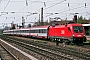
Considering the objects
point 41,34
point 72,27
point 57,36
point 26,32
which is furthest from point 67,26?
point 26,32

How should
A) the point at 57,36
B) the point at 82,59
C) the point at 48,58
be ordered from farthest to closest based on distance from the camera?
1. the point at 57,36
2. the point at 48,58
3. the point at 82,59

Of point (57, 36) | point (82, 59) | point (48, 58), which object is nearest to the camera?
point (82, 59)

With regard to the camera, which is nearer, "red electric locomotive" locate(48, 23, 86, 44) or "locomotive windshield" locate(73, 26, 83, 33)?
"red electric locomotive" locate(48, 23, 86, 44)

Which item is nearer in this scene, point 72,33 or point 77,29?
point 72,33

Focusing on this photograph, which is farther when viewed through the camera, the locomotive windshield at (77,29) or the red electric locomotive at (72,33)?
the locomotive windshield at (77,29)

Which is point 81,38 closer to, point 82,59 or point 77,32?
point 77,32

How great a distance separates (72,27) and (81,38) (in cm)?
186

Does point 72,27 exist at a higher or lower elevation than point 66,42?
higher

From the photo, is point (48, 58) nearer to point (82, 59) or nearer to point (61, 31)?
point (82, 59)

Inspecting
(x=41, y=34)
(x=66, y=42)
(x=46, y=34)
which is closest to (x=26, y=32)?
(x=41, y=34)

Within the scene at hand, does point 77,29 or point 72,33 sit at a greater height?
point 77,29

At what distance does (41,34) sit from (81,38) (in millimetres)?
19128

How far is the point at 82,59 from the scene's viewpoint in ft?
51.6

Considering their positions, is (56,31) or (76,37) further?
(56,31)
